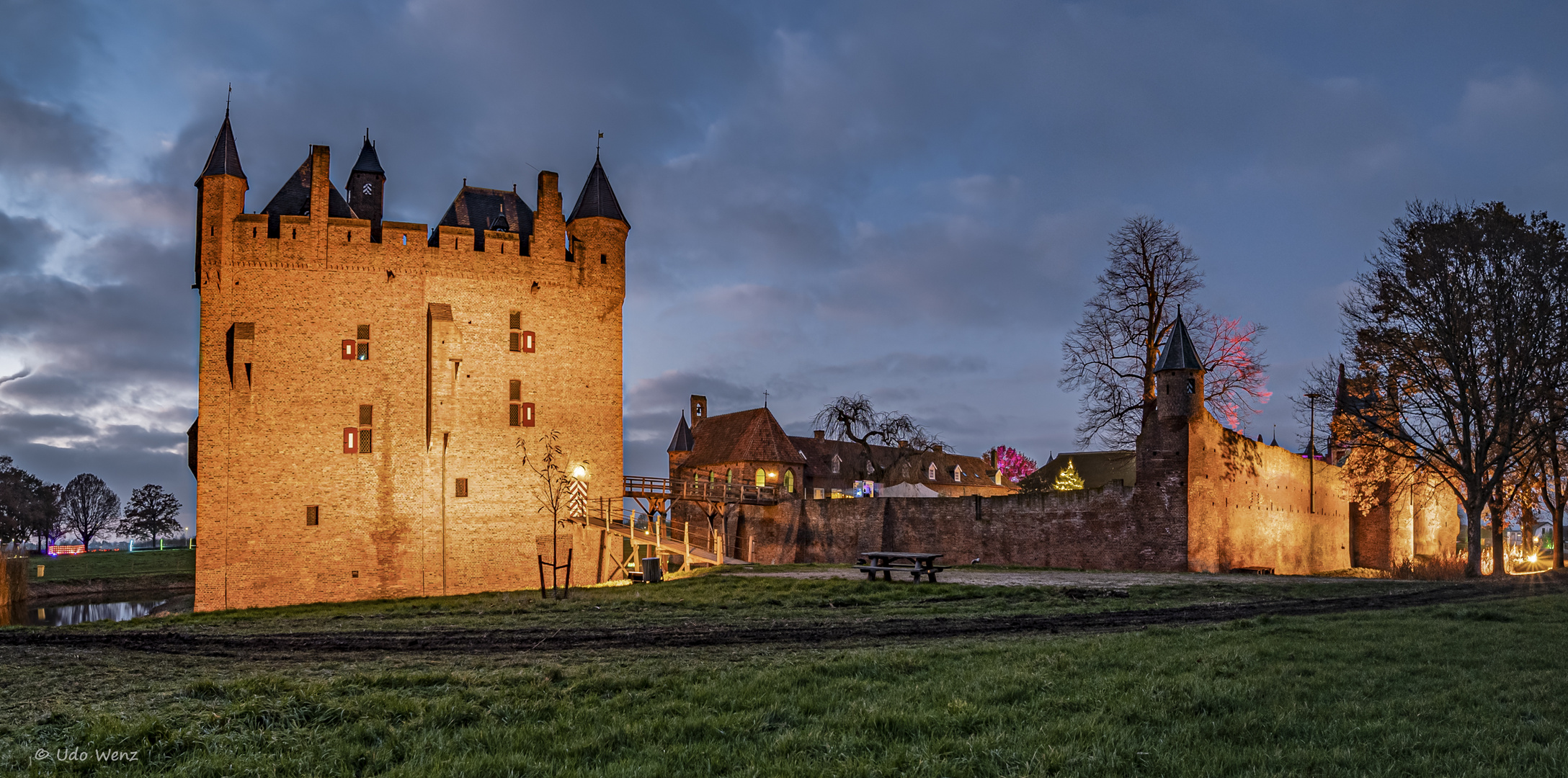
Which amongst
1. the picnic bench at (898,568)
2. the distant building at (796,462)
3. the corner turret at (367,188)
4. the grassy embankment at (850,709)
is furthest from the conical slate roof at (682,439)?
the grassy embankment at (850,709)

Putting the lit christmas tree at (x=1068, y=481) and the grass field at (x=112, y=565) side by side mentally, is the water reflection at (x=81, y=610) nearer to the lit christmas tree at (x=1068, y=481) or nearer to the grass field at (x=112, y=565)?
the grass field at (x=112, y=565)

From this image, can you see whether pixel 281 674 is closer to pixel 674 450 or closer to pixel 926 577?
pixel 926 577

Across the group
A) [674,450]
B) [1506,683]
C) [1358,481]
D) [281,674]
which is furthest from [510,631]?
[674,450]

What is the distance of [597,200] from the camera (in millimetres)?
36000

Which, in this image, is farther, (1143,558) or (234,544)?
(234,544)

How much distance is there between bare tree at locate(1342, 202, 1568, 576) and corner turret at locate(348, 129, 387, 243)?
1298 inches

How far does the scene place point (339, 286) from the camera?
32.2 m

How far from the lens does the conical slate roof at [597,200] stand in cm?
3591

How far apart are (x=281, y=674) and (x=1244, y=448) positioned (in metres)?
28.8

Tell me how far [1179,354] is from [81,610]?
4279 cm

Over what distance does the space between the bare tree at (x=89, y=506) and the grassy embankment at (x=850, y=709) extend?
3839 inches

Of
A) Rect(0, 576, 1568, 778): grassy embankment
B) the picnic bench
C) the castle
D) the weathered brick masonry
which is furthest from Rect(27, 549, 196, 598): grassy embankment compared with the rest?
Rect(0, 576, 1568, 778): grassy embankment

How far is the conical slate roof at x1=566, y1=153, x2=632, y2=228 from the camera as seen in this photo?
35906 mm

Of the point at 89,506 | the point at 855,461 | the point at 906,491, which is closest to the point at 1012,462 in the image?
the point at 855,461
